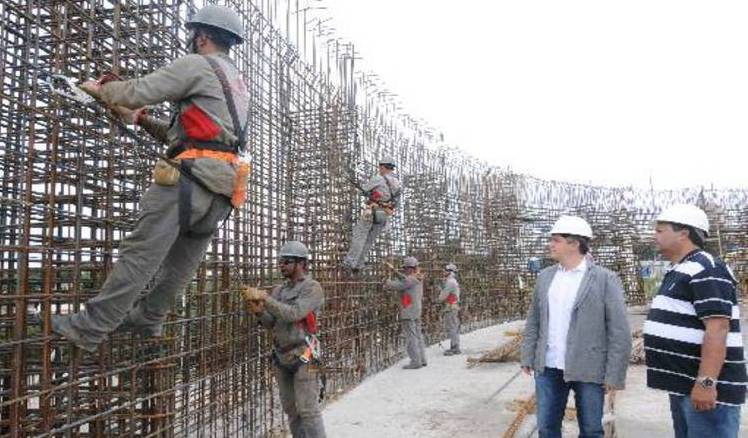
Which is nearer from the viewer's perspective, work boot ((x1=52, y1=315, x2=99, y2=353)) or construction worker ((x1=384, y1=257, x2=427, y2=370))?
work boot ((x1=52, y1=315, x2=99, y2=353))

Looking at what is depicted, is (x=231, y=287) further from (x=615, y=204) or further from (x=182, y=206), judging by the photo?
(x=615, y=204)

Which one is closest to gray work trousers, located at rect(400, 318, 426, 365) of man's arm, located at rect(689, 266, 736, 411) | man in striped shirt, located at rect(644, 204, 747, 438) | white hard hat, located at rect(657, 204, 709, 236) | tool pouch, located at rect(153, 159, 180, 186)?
man in striped shirt, located at rect(644, 204, 747, 438)

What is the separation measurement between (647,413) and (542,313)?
3.29m

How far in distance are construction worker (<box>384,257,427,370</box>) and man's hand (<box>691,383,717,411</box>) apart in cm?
714

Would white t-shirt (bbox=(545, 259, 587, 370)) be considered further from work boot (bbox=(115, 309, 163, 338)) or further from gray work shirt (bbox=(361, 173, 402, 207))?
gray work shirt (bbox=(361, 173, 402, 207))

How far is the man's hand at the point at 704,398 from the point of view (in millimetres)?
3271

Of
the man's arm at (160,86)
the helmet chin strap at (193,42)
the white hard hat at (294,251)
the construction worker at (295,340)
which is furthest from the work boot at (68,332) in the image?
the white hard hat at (294,251)

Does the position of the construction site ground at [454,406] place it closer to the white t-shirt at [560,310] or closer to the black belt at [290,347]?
the black belt at [290,347]

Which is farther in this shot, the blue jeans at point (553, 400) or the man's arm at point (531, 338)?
the man's arm at point (531, 338)

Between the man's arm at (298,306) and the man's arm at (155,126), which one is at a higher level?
the man's arm at (155,126)

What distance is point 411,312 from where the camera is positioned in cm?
1050

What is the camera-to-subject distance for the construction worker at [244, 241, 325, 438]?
4988 millimetres

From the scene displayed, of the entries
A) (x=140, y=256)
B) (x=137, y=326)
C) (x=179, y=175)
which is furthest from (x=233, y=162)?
(x=137, y=326)

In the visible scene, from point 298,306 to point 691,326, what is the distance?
276 cm
